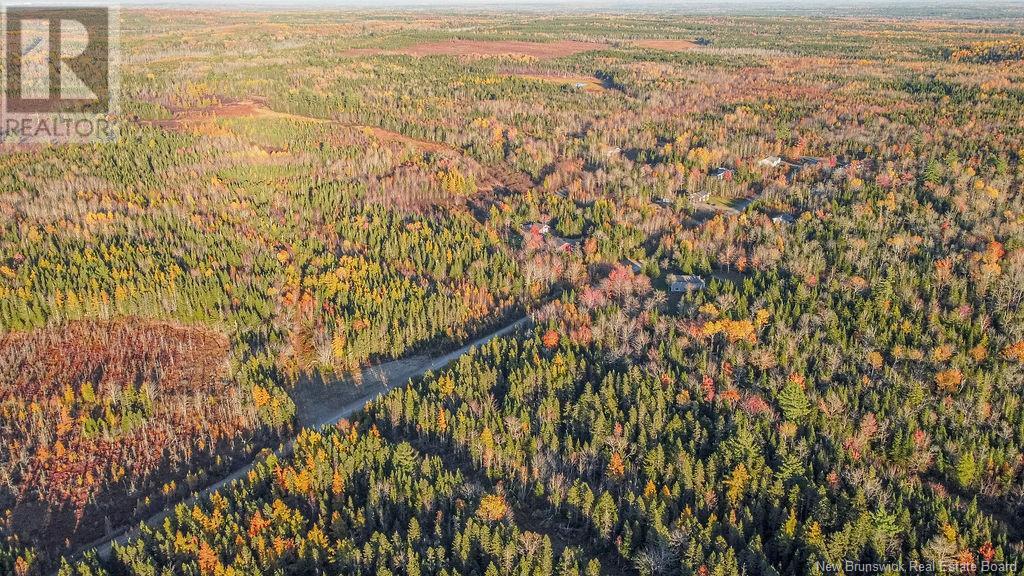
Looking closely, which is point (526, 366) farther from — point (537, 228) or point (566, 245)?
point (537, 228)

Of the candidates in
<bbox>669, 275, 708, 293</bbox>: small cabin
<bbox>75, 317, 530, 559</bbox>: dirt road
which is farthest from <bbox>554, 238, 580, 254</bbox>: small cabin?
<bbox>75, 317, 530, 559</bbox>: dirt road

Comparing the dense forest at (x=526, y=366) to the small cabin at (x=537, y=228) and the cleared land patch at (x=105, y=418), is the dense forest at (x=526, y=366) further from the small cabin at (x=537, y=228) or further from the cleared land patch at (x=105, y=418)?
the small cabin at (x=537, y=228)

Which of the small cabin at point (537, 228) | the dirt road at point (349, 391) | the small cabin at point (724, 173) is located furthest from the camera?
the small cabin at point (724, 173)

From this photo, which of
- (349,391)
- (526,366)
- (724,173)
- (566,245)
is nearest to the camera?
(526,366)

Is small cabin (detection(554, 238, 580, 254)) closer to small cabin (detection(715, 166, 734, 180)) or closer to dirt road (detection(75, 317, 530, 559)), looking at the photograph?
dirt road (detection(75, 317, 530, 559))

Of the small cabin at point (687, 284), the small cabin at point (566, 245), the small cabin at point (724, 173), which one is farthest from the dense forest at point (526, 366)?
the small cabin at point (724, 173)

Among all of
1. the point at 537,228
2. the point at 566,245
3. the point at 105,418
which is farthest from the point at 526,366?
the point at 537,228

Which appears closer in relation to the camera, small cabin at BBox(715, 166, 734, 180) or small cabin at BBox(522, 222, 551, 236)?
small cabin at BBox(522, 222, 551, 236)

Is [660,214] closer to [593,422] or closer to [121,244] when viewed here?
[593,422]

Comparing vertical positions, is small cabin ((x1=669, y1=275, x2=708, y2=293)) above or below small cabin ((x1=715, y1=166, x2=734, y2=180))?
below
